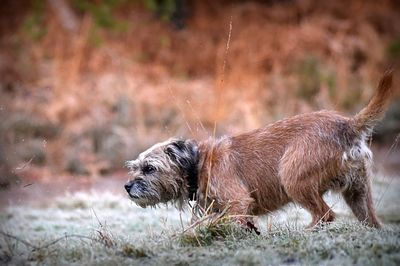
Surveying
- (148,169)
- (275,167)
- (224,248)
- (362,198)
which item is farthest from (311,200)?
(148,169)

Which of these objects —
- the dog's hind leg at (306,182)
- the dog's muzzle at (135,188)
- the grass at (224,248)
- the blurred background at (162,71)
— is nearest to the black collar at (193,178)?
the dog's muzzle at (135,188)

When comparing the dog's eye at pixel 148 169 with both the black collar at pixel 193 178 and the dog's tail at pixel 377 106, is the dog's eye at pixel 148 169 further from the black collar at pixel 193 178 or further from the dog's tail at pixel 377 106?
the dog's tail at pixel 377 106

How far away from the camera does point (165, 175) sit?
6.61 m

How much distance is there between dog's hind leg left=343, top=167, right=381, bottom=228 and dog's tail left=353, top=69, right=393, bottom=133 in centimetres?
44

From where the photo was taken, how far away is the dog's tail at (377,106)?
19.8 ft

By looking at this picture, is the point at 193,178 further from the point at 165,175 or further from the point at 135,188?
the point at 135,188

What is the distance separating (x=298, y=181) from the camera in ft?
20.1

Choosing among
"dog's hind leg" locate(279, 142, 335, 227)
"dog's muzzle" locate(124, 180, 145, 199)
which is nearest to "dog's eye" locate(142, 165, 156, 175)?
"dog's muzzle" locate(124, 180, 145, 199)

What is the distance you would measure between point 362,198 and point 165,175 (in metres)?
1.99

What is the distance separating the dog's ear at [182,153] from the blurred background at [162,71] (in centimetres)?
471

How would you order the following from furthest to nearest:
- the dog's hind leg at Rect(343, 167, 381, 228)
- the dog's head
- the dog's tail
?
the dog's head
the dog's hind leg at Rect(343, 167, 381, 228)
the dog's tail

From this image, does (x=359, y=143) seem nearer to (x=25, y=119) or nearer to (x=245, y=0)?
(x=25, y=119)

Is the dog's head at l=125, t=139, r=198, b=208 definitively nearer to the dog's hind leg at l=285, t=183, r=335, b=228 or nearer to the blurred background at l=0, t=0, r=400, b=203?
the dog's hind leg at l=285, t=183, r=335, b=228

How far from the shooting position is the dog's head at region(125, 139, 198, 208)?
6602 millimetres
